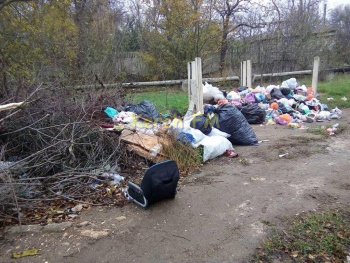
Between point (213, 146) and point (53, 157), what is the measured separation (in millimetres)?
2194

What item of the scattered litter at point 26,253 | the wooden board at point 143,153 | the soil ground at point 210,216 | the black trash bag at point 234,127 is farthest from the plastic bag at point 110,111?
the scattered litter at point 26,253

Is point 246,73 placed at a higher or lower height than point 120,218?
higher

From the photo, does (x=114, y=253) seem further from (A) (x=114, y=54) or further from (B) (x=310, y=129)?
(A) (x=114, y=54)

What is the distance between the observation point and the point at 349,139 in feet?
15.9

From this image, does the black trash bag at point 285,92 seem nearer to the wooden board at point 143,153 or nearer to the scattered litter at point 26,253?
the wooden board at point 143,153

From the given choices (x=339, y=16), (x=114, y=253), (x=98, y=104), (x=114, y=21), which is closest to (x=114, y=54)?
(x=114, y=21)

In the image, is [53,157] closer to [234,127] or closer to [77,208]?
[77,208]

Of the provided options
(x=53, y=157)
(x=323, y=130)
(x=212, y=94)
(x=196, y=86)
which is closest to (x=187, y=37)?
(x=212, y=94)

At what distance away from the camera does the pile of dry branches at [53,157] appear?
9.25 feet

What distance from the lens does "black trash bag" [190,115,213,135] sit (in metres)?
4.60

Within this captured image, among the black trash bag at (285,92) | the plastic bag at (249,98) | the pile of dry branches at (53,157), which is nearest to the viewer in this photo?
the pile of dry branches at (53,157)

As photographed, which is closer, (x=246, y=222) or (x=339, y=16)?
(x=246, y=222)

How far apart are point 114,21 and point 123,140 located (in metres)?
9.47

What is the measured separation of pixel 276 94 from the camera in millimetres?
7785
